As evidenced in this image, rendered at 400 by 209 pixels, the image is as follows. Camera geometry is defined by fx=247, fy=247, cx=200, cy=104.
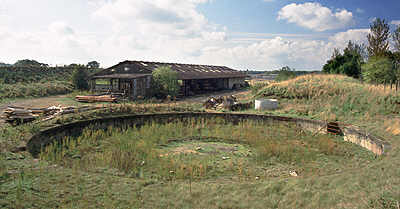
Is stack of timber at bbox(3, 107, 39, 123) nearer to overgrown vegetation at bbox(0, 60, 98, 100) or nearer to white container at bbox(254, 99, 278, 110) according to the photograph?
overgrown vegetation at bbox(0, 60, 98, 100)

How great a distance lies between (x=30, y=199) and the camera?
15.1 ft

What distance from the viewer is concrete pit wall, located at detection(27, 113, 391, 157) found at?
9.44m

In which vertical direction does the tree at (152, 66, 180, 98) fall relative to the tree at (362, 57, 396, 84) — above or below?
below

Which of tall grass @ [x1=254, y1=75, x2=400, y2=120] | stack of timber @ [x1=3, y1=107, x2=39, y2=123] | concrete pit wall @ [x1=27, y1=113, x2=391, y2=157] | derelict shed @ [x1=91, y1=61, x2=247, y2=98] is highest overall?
derelict shed @ [x1=91, y1=61, x2=247, y2=98]

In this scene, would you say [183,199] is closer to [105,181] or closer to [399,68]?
[105,181]

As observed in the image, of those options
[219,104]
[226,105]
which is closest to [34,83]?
[219,104]

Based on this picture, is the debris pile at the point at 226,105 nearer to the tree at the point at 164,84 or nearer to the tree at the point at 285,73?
the tree at the point at 164,84

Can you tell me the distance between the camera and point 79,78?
29.9 m

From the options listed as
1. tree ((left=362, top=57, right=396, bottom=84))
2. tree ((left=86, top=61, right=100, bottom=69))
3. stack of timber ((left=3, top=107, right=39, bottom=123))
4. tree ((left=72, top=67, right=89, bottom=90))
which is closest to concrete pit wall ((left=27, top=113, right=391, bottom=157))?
stack of timber ((left=3, top=107, right=39, bottom=123))

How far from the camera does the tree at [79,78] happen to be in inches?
1173

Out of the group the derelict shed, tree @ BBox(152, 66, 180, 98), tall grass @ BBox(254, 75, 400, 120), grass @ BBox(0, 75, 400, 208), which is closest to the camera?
grass @ BBox(0, 75, 400, 208)

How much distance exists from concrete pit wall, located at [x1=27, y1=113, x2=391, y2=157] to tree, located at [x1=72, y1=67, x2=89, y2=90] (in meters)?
19.6

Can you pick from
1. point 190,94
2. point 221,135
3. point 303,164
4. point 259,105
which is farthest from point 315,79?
point 303,164

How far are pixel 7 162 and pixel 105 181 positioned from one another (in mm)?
2860
